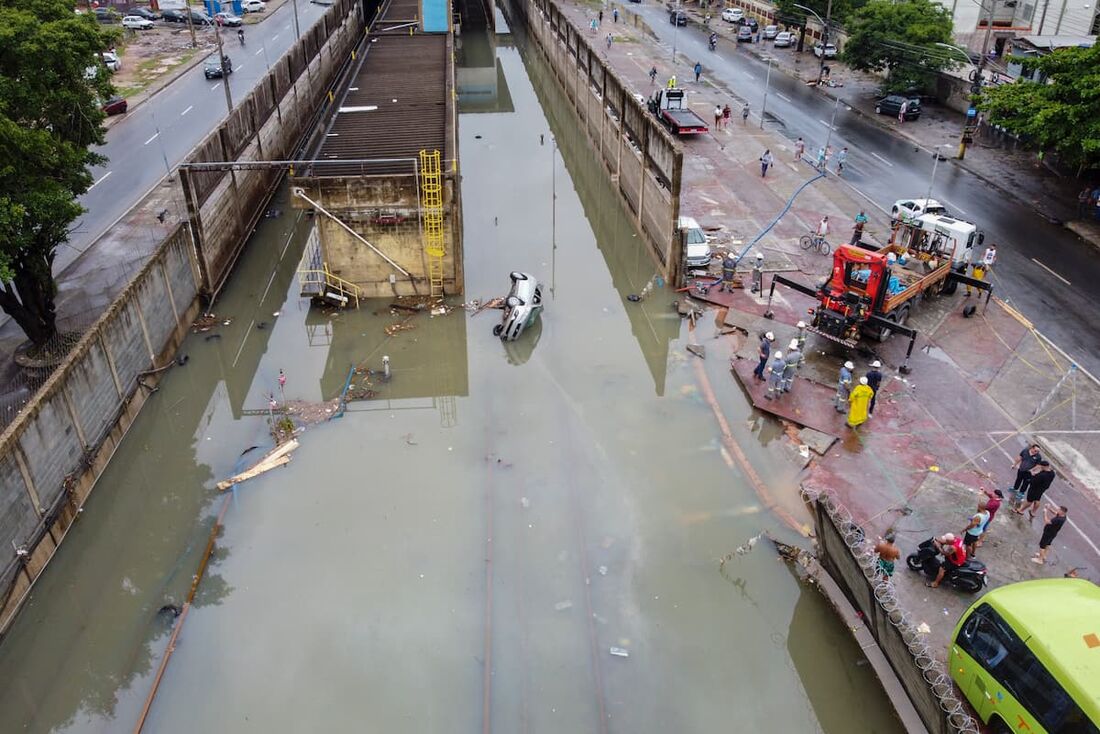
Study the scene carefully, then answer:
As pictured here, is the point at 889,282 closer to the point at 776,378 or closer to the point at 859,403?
the point at 776,378

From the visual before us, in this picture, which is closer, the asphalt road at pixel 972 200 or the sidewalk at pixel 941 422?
the sidewalk at pixel 941 422

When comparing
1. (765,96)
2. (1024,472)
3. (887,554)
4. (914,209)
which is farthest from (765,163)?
(887,554)

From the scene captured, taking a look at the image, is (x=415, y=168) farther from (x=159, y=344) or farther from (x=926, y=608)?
(x=926, y=608)

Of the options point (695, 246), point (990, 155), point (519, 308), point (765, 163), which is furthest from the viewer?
point (990, 155)

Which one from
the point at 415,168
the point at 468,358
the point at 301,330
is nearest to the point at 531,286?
the point at 468,358

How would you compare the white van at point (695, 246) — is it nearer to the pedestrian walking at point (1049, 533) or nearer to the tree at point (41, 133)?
the pedestrian walking at point (1049, 533)

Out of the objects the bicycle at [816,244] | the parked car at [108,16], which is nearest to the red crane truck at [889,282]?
the bicycle at [816,244]
